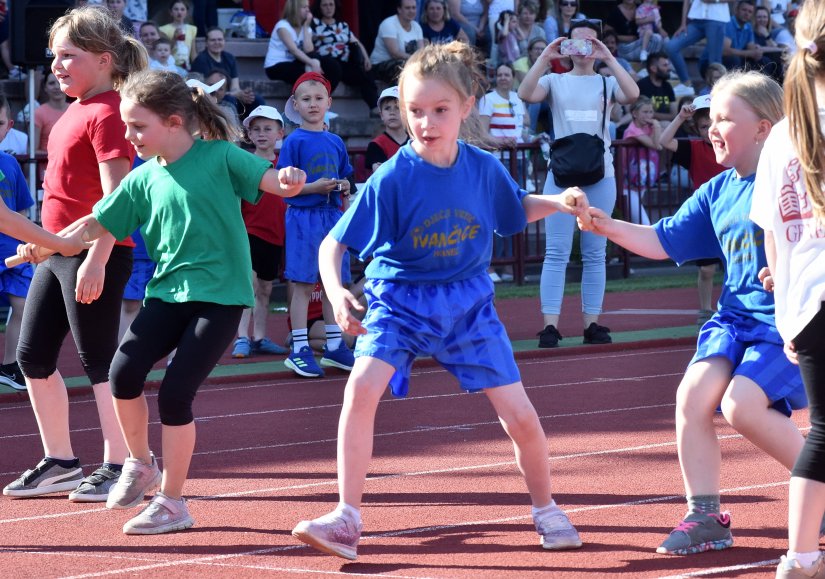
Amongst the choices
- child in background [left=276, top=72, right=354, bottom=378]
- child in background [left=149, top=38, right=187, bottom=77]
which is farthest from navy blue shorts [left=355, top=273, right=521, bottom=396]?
child in background [left=149, top=38, right=187, bottom=77]

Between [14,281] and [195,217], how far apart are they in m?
4.95

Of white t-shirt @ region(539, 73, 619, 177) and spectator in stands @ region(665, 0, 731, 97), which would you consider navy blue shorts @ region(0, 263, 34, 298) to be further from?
spectator in stands @ region(665, 0, 731, 97)

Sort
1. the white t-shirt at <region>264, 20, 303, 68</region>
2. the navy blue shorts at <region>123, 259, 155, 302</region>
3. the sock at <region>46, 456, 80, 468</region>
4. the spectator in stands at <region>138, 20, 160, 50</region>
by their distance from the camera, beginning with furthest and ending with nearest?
the white t-shirt at <region>264, 20, 303, 68</region>, the spectator in stands at <region>138, 20, 160, 50</region>, the navy blue shorts at <region>123, 259, 155, 302</region>, the sock at <region>46, 456, 80, 468</region>

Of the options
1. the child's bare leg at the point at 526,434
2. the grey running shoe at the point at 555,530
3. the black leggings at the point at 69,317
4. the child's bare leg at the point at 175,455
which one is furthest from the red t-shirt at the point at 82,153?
the grey running shoe at the point at 555,530

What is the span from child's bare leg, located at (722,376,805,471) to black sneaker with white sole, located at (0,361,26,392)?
19.4ft

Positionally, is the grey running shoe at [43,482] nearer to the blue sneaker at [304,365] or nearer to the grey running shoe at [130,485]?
the grey running shoe at [130,485]

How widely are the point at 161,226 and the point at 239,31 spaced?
14.3m

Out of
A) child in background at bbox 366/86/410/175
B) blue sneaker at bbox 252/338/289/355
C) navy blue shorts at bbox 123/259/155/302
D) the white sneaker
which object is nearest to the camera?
navy blue shorts at bbox 123/259/155/302

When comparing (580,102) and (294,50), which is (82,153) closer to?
(580,102)

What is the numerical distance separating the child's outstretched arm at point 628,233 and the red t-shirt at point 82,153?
6.95 ft

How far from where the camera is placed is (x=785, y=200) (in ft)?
13.4

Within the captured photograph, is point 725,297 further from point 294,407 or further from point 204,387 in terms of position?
point 204,387

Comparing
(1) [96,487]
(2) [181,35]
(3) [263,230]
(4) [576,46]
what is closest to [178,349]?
→ (1) [96,487]

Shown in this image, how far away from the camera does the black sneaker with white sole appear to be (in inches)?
372
